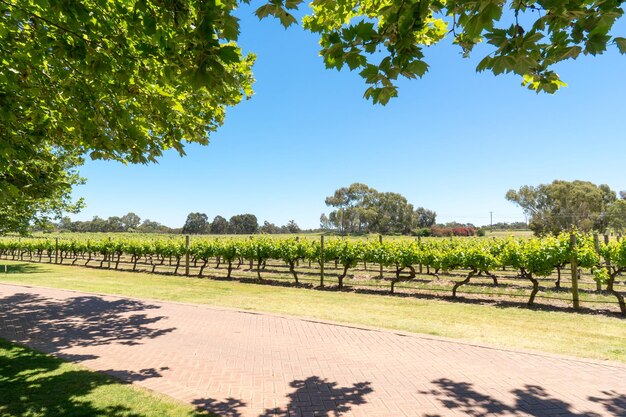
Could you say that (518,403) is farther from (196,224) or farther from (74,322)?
(196,224)

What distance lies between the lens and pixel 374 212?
97.9m

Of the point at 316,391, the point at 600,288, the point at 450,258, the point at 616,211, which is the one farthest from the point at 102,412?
the point at 616,211

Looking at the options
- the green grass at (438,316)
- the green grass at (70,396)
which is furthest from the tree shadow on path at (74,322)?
the green grass at (438,316)

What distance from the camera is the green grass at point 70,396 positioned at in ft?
14.7

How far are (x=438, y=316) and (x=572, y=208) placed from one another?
70729 mm

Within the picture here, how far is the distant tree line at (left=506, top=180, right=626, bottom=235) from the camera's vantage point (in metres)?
63.1

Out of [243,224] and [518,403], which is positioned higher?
[243,224]

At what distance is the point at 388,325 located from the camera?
9.09 meters

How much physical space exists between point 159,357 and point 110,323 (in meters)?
3.80

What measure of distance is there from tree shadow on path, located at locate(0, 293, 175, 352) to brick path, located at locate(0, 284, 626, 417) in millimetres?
58

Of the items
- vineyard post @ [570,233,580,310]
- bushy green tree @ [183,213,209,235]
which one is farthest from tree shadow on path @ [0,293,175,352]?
bushy green tree @ [183,213,209,235]

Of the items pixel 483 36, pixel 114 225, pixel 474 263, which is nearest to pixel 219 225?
pixel 114 225

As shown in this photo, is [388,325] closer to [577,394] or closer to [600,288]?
[577,394]

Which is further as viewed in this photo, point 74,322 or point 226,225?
point 226,225
